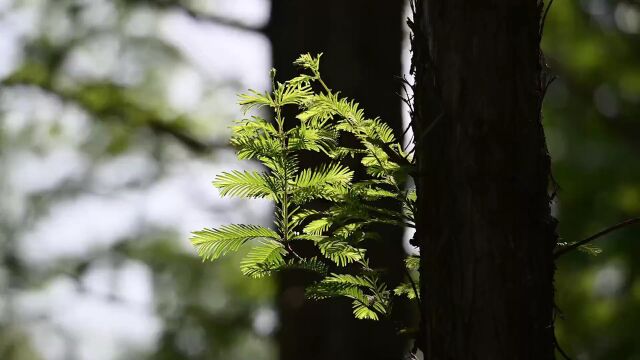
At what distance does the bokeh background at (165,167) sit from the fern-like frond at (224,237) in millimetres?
2942

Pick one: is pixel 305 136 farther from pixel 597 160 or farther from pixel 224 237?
pixel 597 160

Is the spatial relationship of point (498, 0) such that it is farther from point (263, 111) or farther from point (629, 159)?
point (629, 159)

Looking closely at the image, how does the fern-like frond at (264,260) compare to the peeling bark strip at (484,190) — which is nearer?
the peeling bark strip at (484,190)

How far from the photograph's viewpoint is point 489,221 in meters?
1.22

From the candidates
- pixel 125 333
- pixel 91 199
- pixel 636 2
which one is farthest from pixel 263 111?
pixel 125 333

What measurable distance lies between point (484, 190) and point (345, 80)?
2.16 m

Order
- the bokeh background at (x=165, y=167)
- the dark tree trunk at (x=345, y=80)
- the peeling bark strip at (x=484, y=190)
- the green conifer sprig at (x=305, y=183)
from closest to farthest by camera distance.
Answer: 1. the peeling bark strip at (x=484, y=190)
2. the green conifer sprig at (x=305, y=183)
3. the dark tree trunk at (x=345, y=80)
4. the bokeh background at (x=165, y=167)

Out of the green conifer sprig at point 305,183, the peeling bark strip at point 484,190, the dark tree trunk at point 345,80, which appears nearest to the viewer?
the peeling bark strip at point 484,190

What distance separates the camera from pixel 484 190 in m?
1.22

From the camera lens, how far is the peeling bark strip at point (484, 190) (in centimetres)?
121

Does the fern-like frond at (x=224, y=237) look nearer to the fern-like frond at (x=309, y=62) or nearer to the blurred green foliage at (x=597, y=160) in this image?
the fern-like frond at (x=309, y=62)

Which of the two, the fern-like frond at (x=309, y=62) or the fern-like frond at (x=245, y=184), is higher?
the fern-like frond at (x=309, y=62)

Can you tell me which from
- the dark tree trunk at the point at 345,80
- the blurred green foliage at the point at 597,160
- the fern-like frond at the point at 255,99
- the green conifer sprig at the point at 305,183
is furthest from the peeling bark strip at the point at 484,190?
the blurred green foliage at the point at 597,160

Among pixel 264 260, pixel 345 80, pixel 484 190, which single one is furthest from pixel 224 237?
pixel 345 80
